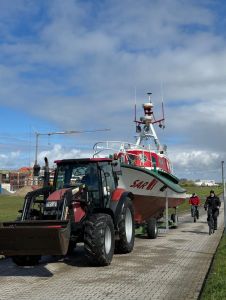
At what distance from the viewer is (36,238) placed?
971 cm

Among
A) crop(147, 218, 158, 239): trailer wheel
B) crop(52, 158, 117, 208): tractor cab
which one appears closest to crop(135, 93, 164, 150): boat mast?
crop(147, 218, 158, 239): trailer wheel

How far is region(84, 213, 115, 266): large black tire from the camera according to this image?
1062 cm

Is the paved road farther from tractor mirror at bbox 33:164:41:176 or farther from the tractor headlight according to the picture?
tractor mirror at bbox 33:164:41:176

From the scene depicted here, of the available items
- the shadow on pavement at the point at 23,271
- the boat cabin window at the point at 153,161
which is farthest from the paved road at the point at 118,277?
the boat cabin window at the point at 153,161

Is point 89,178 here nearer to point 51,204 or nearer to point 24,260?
point 51,204

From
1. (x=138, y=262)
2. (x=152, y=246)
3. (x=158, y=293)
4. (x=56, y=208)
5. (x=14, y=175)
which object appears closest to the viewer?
(x=158, y=293)

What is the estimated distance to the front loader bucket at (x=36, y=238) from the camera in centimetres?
958

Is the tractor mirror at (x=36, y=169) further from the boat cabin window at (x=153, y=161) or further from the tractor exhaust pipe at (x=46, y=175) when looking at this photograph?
the boat cabin window at (x=153, y=161)

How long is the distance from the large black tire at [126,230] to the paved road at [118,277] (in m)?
0.27

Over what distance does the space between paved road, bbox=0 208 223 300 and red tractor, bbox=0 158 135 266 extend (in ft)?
1.47

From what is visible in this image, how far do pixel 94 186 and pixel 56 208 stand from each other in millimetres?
1614

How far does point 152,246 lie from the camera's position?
15.2 metres

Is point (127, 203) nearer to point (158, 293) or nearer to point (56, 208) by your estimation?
point (56, 208)

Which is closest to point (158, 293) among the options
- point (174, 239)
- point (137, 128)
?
point (174, 239)
